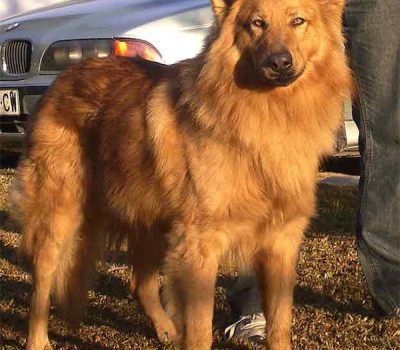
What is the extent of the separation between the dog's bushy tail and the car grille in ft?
11.6

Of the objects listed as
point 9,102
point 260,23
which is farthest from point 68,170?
point 9,102

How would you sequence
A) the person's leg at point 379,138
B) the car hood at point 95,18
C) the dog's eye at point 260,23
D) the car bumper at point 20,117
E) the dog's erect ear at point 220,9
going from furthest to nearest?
the car bumper at point 20,117, the car hood at point 95,18, the person's leg at point 379,138, the dog's erect ear at point 220,9, the dog's eye at point 260,23

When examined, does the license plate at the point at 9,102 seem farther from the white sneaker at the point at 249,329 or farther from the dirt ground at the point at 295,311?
the white sneaker at the point at 249,329

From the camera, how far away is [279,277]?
177 inches

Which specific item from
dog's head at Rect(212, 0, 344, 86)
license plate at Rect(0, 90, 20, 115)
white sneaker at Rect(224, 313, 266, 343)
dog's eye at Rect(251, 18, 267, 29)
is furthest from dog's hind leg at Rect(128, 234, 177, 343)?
license plate at Rect(0, 90, 20, 115)

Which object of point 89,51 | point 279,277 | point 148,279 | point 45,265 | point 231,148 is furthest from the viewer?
point 89,51

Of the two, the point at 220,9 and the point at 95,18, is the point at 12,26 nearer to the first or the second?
the point at 95,18

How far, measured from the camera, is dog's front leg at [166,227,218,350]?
4195mm

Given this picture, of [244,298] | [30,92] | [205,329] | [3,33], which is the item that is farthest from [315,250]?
[3,33]

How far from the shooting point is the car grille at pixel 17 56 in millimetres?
8523

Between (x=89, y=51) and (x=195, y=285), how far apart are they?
4.28 meters

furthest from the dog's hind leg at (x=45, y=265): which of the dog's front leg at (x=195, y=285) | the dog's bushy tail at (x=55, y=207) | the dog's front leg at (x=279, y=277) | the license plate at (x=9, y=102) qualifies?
the license plate at (x=9, y=102)

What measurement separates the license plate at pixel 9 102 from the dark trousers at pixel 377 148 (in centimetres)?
406

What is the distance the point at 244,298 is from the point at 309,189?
1158 millimetres
